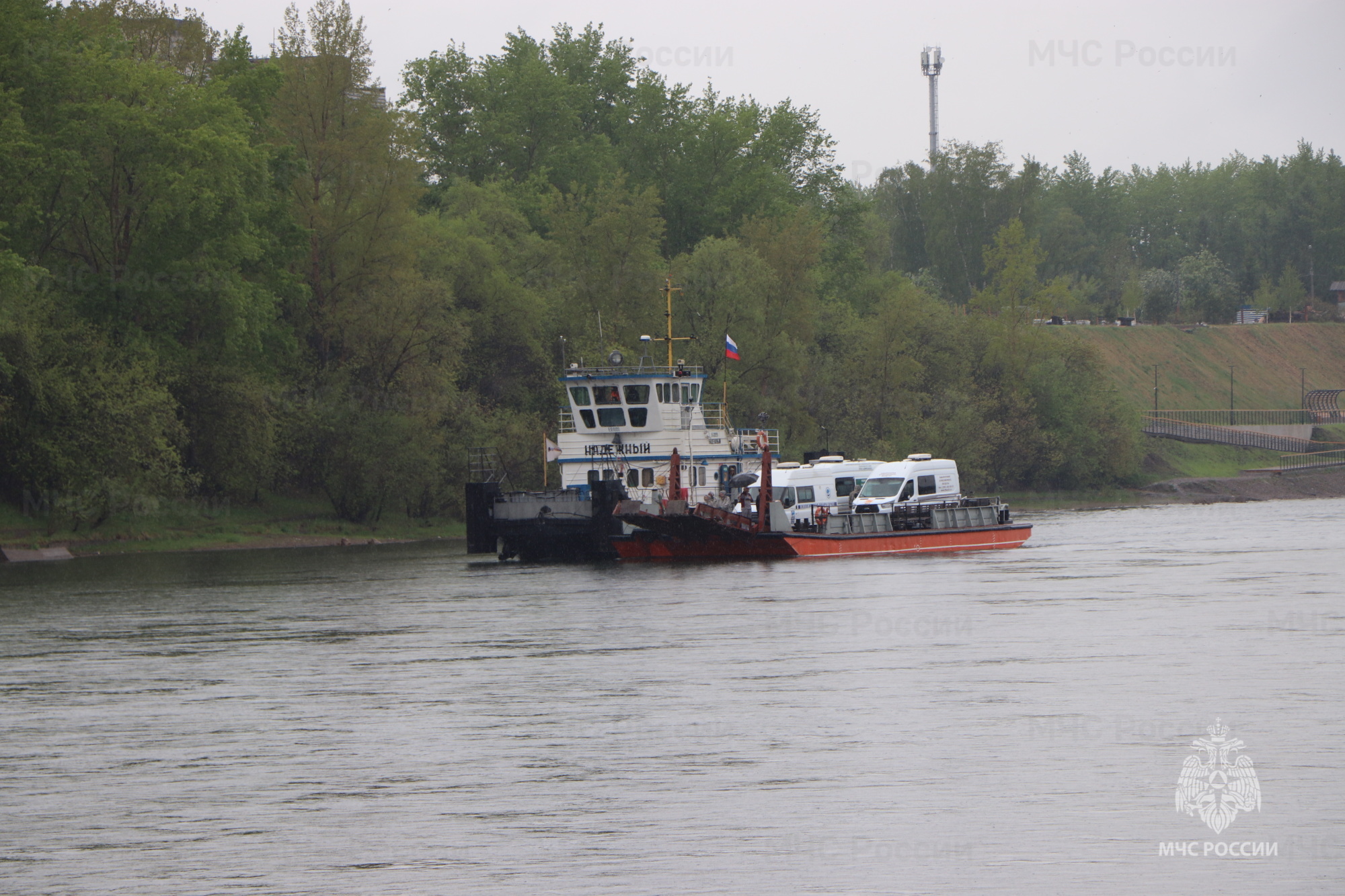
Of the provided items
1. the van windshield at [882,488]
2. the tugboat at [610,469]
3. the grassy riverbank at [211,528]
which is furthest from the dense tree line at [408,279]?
the van windshield at [882,488]

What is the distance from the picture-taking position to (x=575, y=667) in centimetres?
2589

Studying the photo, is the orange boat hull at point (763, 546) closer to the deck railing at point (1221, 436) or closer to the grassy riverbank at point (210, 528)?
the grassy riverbank at point (210, 528)

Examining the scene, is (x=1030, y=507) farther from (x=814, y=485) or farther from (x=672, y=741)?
(x=672, y=741)

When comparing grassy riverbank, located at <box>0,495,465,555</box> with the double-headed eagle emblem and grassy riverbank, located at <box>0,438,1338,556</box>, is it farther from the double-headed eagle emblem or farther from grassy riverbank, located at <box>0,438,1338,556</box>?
the double-headed eagle emblem

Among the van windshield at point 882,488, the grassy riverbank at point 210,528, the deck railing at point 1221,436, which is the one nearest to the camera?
the van windshield at point 882,488

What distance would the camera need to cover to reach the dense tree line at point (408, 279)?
192 feet

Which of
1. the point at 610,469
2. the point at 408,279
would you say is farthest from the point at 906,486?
the point at 408,279

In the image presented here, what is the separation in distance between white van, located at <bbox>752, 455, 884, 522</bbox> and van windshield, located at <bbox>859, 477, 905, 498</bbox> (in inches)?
33.4

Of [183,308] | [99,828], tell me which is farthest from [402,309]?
[99,828]

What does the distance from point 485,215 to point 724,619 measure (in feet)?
195

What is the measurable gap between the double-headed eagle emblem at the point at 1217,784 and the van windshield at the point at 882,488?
37.8 meters

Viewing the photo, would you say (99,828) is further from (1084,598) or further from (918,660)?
(1084,598)

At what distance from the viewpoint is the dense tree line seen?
5866 centimetres

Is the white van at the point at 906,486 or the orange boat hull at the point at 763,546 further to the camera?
the white van at the point at 906,486
